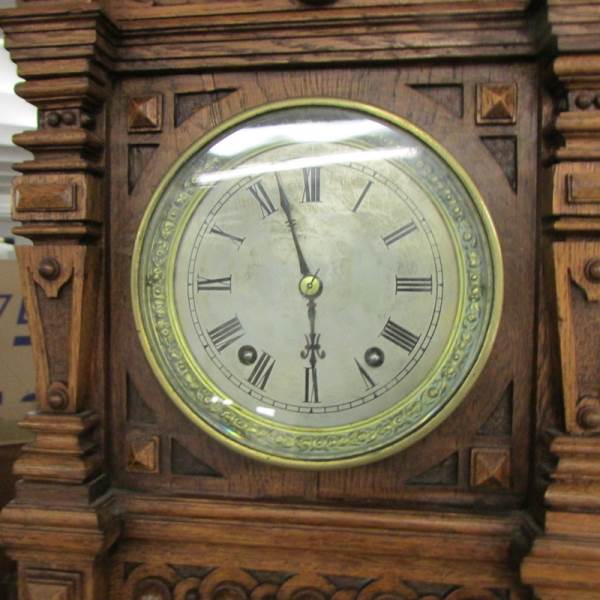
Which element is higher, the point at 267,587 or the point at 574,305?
the point at 574,305

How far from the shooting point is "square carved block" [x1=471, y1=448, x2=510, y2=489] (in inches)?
26.7

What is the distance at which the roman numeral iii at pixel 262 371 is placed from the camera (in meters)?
0.70

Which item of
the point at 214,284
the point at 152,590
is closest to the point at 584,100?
the point at 214,284

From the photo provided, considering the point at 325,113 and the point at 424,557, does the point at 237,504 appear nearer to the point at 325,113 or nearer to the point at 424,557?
the point at 424,557

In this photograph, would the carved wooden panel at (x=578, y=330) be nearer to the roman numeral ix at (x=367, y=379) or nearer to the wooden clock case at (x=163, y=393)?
the wooden clock case at (x=163, y=393)

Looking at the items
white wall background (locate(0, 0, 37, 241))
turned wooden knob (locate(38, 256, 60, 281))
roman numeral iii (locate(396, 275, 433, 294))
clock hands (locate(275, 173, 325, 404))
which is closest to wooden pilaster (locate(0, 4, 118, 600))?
turned wooden knob (locate(38, 256, 60, 281))

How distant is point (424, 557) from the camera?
0.68 meters

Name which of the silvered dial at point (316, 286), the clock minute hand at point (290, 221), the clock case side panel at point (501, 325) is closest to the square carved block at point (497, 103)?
the clock case side panel at point (501, 325)

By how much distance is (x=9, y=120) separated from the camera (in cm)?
135

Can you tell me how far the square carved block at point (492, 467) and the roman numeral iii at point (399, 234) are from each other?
24 cm

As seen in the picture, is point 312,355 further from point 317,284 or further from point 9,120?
point 9,120

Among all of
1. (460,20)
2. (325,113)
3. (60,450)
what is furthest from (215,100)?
(60,450)

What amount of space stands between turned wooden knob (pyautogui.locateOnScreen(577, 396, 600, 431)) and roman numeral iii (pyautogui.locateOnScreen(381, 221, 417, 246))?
0.24m

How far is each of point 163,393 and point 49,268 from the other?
182 millimetres
